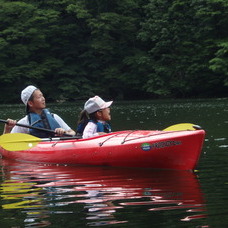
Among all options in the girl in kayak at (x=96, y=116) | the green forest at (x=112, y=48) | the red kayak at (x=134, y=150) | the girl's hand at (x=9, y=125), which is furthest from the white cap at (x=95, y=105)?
the green forest at (x=112, y=48)

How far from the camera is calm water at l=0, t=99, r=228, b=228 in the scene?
459cm

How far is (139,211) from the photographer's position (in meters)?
4.87

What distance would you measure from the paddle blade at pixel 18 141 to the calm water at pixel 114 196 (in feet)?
2.16

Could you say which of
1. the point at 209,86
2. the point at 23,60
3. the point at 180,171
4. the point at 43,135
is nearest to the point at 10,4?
the point at 23,60

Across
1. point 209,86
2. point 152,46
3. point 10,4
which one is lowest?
point 209,86

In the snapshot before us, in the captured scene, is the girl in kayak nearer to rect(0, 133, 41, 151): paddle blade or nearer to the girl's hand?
rect(0, 133, 41, 151): paddle blade

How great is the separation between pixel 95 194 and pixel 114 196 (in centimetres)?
25

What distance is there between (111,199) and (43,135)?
4042 mm

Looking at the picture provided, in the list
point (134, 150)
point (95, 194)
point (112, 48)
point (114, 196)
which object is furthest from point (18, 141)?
point (112, 48)

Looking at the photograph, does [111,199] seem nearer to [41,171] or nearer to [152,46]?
[41,171]

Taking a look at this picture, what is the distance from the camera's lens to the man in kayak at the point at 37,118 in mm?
8836

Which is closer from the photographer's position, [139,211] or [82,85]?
[139,211]

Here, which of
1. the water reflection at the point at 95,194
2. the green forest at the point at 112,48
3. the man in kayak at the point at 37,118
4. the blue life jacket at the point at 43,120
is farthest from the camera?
the green forest at the point at 112,48

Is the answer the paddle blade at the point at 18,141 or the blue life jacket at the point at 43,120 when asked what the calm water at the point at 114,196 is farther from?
the blue life jacket at the point at 43,120
